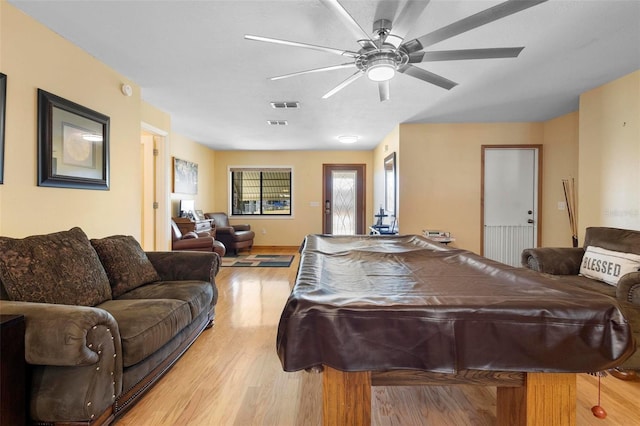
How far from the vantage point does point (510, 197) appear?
4613 mm

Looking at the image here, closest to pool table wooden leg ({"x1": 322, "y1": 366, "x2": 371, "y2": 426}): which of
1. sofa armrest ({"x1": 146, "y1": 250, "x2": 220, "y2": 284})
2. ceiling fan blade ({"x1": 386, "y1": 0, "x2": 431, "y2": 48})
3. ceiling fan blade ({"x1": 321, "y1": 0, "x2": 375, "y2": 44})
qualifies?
ceiling fan blade ({"x1": 321, "y1": 0, "x2": 375, "y2": 44})

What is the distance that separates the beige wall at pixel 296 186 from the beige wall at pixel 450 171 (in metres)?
2.45

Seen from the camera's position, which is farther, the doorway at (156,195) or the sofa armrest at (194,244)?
the sofa armrest at (194,244)

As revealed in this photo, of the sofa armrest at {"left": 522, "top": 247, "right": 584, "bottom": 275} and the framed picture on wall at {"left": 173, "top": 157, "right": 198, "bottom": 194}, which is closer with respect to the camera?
the sofa armrest at {"left": 522, "top": 247, "right": 584, "bottom": 275}

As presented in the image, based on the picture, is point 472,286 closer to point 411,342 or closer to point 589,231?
point 411,342

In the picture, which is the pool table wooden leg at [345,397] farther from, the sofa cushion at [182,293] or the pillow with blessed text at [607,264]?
the pillow with blessed text at [607,264]

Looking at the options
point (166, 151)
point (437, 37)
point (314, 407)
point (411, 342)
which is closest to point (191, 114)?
point (166, 151)

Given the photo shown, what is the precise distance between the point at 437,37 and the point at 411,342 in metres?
1.58

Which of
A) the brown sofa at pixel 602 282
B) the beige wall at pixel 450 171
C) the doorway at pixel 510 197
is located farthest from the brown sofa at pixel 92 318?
the doorway at pixel 510 197

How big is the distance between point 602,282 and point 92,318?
338cm

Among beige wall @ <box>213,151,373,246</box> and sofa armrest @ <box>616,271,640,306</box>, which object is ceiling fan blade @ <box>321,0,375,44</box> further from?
beige wall @ <box>213,151,373,246</box>

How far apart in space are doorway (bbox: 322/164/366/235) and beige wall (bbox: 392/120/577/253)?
2.54 meters

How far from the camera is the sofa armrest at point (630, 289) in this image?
1817 mm

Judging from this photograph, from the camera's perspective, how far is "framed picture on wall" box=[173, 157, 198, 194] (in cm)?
530
